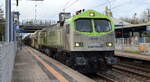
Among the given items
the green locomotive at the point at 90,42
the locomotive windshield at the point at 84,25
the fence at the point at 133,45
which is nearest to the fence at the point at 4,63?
the green locomotive at the point at 90,42

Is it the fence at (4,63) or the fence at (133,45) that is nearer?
the fence at (4,63)

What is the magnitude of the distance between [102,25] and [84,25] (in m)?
0.95

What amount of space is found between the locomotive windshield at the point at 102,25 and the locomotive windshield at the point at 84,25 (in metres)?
0.36

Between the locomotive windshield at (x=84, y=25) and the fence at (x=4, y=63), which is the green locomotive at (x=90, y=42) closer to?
the locomotive windshield at (x=84, y=25)

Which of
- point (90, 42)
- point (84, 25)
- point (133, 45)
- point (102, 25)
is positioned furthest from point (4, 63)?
point (133, 45)

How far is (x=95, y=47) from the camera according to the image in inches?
546

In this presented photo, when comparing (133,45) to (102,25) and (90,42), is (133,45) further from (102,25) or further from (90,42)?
(90,42)

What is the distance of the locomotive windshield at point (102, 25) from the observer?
14.4 metres

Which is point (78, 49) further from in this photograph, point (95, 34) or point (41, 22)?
point (41, 22)

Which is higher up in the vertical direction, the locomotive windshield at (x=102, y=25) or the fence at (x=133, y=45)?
the locomotive windshield at (x=102, y=25)

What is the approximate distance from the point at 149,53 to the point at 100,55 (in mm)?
13131

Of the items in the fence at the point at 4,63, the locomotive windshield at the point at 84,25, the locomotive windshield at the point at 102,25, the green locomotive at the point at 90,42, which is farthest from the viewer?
the locomotive windshield at the point at 102,25

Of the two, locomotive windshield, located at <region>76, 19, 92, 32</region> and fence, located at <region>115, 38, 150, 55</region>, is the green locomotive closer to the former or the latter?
locomotive windshield, located at <region>76, 19, 92, 32</region>

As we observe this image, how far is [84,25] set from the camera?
1421 centimetres
